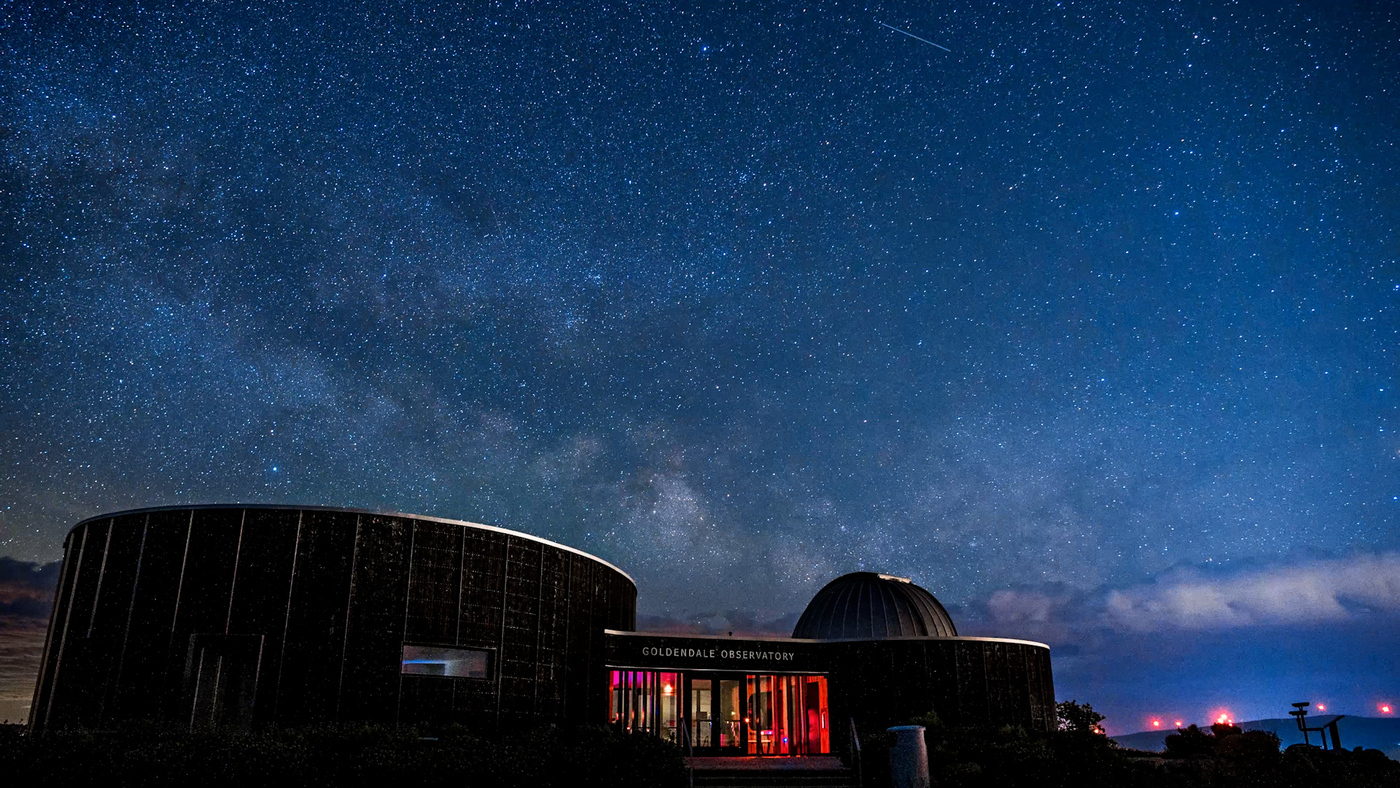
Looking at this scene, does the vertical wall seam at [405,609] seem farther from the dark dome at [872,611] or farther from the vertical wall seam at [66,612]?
the dark dome at [872,611]

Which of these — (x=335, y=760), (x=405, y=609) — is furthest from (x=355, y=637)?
(x=335, y=760)

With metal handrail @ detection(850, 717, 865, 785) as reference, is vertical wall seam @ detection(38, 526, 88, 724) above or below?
above

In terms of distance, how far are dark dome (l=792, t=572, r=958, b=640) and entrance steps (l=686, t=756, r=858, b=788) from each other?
7707 millimetres

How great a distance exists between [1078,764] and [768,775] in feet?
25.7

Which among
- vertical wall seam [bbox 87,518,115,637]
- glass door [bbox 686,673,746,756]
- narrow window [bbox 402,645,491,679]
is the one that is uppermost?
vertical wall seam [bbox 87,518,115,637]

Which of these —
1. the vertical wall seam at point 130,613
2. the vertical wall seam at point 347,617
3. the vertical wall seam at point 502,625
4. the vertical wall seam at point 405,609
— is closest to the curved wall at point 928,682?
the vertical wall seam at point 502,625

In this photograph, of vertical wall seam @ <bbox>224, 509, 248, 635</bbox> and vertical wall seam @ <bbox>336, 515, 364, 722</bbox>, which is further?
vertical wall seam @ <bbox>336, 515, 364, 722</bbox>

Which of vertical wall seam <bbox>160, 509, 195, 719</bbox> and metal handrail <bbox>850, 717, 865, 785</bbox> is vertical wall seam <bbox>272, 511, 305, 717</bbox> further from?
metal handrail <bbox>850, 717, 865, 785</bbox>

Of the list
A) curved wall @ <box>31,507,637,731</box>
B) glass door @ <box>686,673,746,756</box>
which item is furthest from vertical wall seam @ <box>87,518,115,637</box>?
glass door @ <box>686,673,746,756</box>

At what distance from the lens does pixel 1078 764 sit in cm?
2227

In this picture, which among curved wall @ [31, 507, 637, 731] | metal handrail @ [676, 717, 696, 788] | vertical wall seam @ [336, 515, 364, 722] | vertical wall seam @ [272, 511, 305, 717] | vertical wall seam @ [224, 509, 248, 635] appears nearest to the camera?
vertical wall seam @ [272, 511, 305, 717]

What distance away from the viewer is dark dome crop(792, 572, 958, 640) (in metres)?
30.0

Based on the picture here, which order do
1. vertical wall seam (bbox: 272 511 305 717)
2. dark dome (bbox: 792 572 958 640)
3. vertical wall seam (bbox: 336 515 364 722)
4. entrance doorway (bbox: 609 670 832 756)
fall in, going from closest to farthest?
1. vertical wall seam (bbox: 272 511 305 717)
2. vertical wall seam (bbox: 336 515 364 722)
3. entrance doorway (bbox: 609 670 832 756)
4. dark dome (bbox: 792 572 958 640)

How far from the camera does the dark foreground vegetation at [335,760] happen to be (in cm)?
1427
